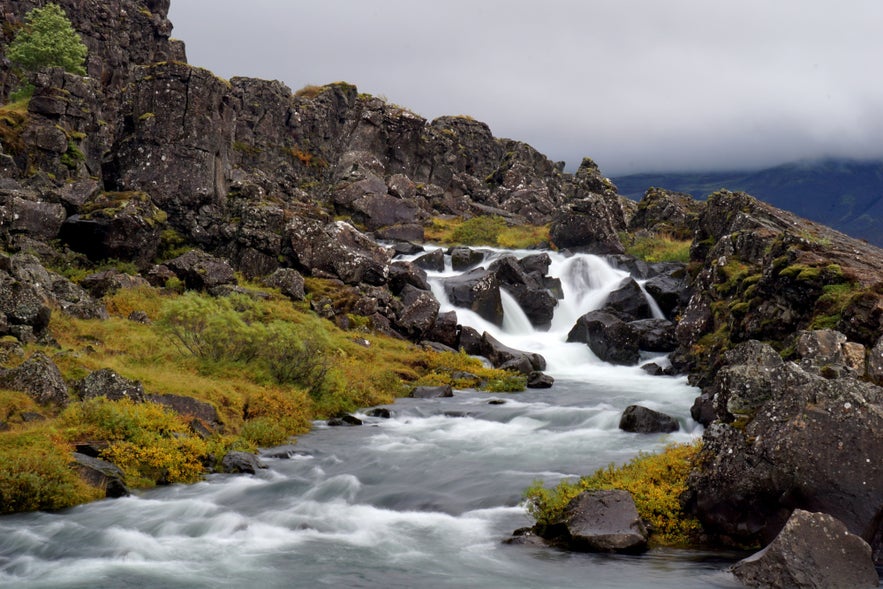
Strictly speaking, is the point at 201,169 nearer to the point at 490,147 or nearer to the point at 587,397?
the point at 587,397

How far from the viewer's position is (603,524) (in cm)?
1192

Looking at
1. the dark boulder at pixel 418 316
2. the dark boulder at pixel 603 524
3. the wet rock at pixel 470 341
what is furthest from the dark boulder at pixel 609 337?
the dark boulder at pixel 603 524

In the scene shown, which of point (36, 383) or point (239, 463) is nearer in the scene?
point (239, 463)

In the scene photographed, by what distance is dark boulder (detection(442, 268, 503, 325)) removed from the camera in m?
40.6

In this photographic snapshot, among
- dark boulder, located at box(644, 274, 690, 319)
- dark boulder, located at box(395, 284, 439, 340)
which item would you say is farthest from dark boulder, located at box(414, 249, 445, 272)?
dark boulder, located at box(644, 274, 690, 319)

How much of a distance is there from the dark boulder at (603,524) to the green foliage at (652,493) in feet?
1.12

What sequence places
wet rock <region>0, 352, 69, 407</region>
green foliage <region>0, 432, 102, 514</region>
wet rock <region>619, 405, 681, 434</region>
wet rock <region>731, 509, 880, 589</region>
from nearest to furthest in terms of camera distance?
1. wet rock <region>731, 509, 880, 589</region>
2. green foliage <region>0, 432, 102, 514</region>
3. wet rock <region>0, 352, 69, 407</region>
4. wet rock <region>619, 405, 681, 434</region>

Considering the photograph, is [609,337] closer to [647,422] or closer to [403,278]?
[403,278]

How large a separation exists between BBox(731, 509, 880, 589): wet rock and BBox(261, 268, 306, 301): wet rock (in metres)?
28.0

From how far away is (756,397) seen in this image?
1338cm

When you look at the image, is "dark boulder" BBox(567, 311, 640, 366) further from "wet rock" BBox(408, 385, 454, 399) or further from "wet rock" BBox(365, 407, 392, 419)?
"wet rock" BBox(365, 407, 392, 419)

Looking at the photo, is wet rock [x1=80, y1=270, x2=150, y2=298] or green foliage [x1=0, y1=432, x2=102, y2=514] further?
wet rock [x1=80, y1=270, x2=150, y2=298]

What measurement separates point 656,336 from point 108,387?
26880mm

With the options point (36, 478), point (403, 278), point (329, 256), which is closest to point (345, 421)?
point (36, 478)
